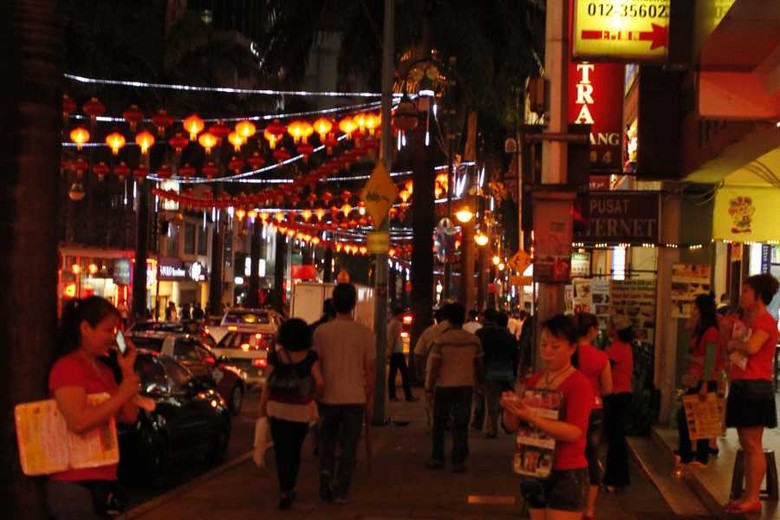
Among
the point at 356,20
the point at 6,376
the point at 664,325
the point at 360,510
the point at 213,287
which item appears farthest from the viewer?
the point at 213,287

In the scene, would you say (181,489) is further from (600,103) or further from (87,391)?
(600,103)

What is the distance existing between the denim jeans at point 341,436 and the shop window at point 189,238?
58.8 meters

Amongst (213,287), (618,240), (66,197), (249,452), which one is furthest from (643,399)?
(213,287)

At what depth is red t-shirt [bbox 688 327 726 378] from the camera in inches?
484

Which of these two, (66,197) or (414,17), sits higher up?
(414,17)

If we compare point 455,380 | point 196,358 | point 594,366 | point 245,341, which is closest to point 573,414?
point 594,366

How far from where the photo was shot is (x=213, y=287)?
177 feet

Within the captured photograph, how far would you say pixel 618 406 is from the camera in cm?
1218

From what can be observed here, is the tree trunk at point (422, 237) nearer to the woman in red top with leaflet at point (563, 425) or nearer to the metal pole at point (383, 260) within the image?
the metal pole at point (383, 260)

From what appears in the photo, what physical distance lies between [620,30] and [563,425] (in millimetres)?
7165

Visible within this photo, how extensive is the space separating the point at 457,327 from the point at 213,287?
41.3m

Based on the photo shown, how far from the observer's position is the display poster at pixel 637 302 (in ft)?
60.3

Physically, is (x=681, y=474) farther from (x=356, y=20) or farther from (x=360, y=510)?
(x=356, y=20)

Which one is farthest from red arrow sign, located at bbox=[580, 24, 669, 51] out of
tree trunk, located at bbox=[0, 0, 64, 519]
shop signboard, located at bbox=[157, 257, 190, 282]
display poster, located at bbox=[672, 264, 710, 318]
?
shop signboard, located at bbox=[157, 257, 190, 282]
